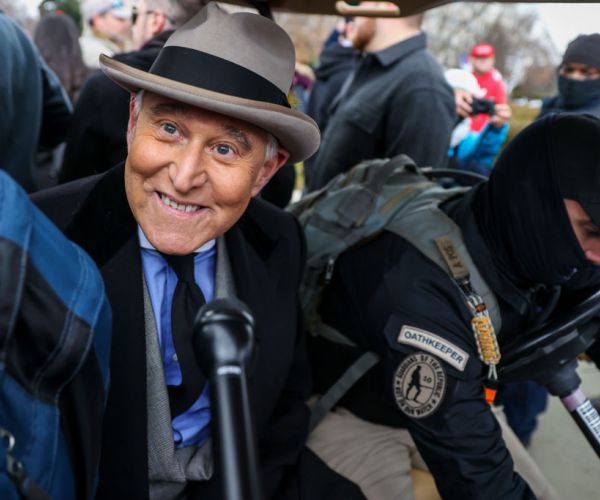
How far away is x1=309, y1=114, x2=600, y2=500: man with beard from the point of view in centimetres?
162

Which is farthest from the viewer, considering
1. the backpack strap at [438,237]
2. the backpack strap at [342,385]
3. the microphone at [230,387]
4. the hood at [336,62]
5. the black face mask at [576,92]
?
the hood at [336,62]

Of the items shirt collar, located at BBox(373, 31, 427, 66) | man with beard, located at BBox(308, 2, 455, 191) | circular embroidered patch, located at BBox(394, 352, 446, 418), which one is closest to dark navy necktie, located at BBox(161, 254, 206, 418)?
circular embroidered patch, located at BBox(394, 352, 446, 418)

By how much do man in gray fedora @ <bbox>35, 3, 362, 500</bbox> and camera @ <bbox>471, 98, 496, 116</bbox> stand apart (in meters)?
2.55

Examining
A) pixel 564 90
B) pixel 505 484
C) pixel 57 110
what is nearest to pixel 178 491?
pixel 505 484

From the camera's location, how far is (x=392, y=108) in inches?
111

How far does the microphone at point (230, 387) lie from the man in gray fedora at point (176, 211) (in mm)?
615

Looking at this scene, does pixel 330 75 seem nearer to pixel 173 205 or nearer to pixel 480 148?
pixel 480 148

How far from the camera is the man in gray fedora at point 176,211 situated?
4.11ft

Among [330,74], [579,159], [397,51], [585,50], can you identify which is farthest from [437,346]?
[330,74]

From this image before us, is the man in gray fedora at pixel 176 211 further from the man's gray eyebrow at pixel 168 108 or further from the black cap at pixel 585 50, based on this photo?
the black cap at pixel 585 50

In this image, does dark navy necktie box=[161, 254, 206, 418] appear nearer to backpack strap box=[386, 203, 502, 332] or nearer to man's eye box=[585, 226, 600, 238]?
backpack strap box=[386, 203, 502, 332]

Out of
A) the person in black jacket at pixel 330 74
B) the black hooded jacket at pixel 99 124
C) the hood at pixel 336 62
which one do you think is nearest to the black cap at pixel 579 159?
the black hooded jacket at pixel 99 124

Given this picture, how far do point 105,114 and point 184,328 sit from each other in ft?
3.37

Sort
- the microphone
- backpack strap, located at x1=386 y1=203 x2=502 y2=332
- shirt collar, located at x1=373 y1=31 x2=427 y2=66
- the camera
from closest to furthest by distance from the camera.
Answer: the microphone < backpack strap, located at x1=386 y1=203 x2=502 y2=332 < shirt collar, located at x1=373 y1=31 x2=427 y2=66 < the camera
